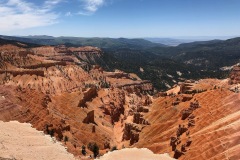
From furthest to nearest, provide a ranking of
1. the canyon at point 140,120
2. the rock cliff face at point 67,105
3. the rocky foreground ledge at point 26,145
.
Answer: the rock cliff face at point 67,105
the canyon at point 140,120
the rocky foreground ledge at point 26,145

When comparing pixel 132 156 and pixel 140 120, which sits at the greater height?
pixel 132 156

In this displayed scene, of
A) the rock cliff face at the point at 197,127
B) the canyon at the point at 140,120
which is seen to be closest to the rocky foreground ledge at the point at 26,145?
the canyon at the point at 140,120

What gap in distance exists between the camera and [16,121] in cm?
8012

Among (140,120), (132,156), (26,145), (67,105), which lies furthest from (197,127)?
(67,105)

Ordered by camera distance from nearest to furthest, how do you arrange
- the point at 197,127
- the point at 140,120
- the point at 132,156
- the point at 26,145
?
1. the point at 26,145
2. the point at 132,156
3. the point at 197,127
4. the point at 140,120

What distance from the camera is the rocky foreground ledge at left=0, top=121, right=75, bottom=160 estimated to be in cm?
5547

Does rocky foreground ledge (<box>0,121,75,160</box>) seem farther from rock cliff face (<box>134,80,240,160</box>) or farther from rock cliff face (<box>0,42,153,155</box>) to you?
rock cliff face (<box>134,80,240,160</box>)

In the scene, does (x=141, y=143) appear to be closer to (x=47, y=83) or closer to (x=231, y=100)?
(x=231, y=100)

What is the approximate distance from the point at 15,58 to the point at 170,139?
421 ft

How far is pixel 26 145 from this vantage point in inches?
2461

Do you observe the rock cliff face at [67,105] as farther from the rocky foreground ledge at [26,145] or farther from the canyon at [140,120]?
the rocky foreground ledge at [26,145]

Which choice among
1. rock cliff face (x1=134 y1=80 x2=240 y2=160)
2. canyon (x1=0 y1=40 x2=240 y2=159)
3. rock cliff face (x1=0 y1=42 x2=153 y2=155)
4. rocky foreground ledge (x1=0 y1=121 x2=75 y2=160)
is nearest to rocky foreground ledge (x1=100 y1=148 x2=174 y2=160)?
canyon (x1=0 y1=40 x2=240 y2=159)

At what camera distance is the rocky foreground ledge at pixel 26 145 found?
5547 centimetres

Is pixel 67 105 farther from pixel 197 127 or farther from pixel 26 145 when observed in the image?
pixel 26 145
